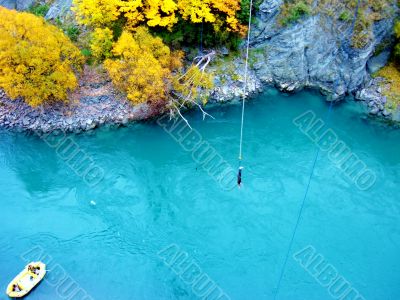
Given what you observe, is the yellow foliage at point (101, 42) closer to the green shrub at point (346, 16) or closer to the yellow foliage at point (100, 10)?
the yellow foliage at point (100, 10)

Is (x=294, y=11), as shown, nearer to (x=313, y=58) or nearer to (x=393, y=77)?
(x=313, y=58)

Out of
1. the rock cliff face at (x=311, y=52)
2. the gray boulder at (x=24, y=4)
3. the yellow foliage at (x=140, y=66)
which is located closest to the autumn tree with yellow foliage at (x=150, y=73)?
the yellow foliage at (x=140, y=66)

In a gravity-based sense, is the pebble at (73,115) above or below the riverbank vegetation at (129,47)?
below

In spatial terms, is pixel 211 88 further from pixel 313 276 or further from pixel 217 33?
pixel 313 276

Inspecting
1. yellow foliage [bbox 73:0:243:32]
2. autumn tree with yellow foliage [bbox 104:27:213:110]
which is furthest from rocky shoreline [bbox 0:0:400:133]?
yellow foliage [bbox 73:0:243:32]

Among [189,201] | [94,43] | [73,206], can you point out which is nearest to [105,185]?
[73,206]

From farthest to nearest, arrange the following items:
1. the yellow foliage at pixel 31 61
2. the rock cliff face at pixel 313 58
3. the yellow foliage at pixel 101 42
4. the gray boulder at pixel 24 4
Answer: the gray boulder at pixel 24 4
the rock cliff face at pixel 313 58
the yellow foliage at pixel 101 42
the yellow foliage at pixel 31 61

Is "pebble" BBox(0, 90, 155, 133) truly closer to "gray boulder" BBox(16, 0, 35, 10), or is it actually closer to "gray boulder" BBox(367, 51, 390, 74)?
"gray boulder" BBox(16, 0, 35, 10)
